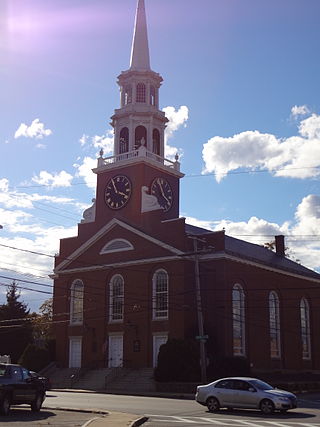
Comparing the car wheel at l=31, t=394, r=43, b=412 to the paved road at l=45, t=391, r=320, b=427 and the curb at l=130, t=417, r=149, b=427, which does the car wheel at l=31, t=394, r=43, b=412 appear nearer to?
the paved road at l=45, t=391, r=320, b=427

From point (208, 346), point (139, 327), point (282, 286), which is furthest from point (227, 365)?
point (282, 286)

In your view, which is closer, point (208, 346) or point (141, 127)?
point (208, 346)

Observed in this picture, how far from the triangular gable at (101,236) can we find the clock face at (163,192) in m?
4.48

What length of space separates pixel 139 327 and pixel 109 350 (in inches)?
137

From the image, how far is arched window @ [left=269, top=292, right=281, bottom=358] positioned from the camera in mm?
51831

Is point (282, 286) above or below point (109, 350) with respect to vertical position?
above

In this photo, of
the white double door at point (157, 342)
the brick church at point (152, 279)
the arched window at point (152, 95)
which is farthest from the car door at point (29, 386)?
the arched window at point (152, 95)

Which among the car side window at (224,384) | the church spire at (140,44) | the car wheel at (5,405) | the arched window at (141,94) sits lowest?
the car wheel at (5,405)

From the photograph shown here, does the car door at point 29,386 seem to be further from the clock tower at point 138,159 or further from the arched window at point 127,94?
the arched window at point 127,94

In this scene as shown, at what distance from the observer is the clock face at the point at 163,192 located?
5359 centimetres

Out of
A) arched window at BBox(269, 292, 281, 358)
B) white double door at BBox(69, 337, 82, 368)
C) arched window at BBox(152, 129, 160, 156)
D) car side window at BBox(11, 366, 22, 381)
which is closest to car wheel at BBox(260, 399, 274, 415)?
car side window at BBox(11, 366, 22, 381)

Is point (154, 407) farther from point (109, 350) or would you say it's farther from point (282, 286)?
point (282, 286)

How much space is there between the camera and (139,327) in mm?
47250

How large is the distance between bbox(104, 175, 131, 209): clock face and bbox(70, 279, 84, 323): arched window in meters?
7.34
